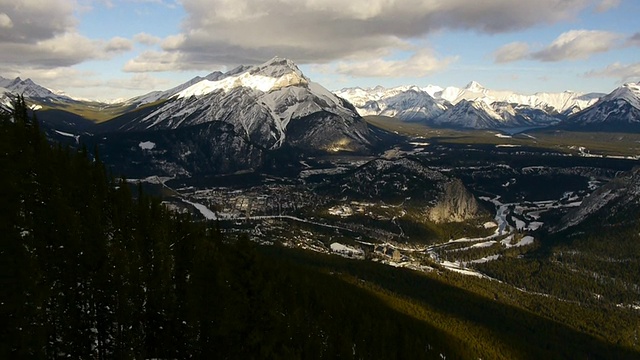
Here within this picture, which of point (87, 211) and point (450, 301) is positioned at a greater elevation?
point (87, 211)

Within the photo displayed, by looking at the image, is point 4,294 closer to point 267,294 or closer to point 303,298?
point 267,294

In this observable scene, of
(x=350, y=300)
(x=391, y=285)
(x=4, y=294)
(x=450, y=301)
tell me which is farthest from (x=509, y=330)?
(x=4, y=294)

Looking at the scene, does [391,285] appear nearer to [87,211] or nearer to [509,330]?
[509,330]

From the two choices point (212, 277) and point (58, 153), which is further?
point (58, 153)

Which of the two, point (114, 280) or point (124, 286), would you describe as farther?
point (124, 286)

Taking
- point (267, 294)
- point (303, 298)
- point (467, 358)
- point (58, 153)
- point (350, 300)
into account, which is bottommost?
point (467, 358)

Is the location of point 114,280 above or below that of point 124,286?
above

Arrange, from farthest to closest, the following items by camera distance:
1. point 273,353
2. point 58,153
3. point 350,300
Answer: point 350,300
point 58,153
point 273,353

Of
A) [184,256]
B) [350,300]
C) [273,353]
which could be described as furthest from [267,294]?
[350,300]

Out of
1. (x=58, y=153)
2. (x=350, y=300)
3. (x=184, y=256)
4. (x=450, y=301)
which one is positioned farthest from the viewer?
(x=450, y=301)
